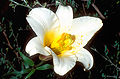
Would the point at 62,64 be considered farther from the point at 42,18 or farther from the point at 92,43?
the point at 92,43

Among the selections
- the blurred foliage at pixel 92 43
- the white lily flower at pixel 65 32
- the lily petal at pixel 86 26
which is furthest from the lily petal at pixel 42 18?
the blurred foliage at pixel 92 43

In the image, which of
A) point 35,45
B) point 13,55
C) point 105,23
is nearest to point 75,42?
point 35,45

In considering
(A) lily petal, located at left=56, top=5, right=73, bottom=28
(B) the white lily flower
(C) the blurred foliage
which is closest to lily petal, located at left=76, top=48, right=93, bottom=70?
(B) the white lily flower

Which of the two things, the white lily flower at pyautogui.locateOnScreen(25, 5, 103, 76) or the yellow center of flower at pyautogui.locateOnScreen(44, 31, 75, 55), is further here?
the yellow center of flower at pyautogui.locateOnScreen(44, 31, 75, 55)

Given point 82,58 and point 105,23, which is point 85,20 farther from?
point 105,23

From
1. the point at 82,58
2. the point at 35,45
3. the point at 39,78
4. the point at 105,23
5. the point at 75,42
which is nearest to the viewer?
the point at 35,45

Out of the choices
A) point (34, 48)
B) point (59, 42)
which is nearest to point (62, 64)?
point (34, 48)

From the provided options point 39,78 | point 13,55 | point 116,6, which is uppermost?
point 116,6

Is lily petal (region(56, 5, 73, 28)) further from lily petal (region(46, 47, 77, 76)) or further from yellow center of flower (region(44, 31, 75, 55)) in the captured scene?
lily petal (region(46, 47, 77, 76))
